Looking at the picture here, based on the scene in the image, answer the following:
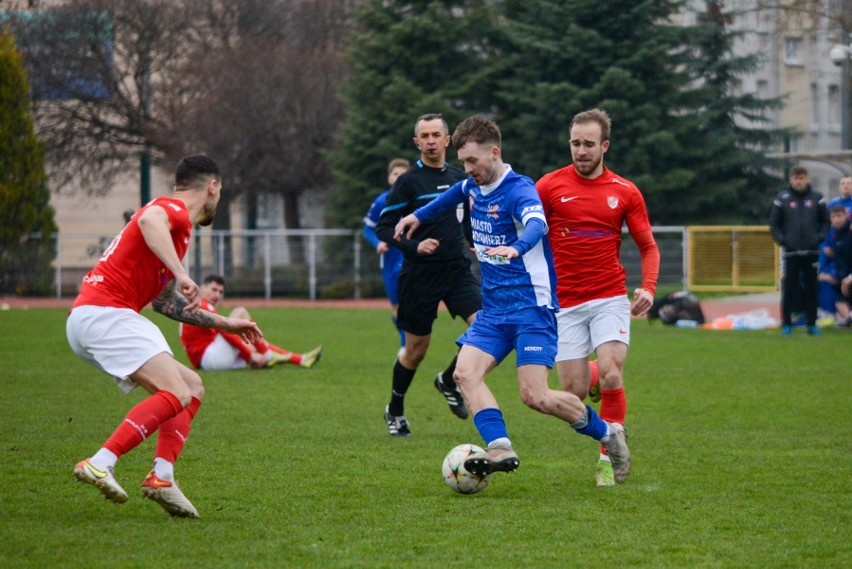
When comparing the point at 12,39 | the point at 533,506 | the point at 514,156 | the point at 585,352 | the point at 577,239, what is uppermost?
the point at 12,39

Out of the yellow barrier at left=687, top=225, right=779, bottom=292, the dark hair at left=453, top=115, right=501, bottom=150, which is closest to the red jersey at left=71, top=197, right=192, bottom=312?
the dark hair at left=453, top=115, right=501, bottom=150

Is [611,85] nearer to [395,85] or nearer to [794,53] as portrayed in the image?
[395,85]

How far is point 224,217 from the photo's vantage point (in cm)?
3991

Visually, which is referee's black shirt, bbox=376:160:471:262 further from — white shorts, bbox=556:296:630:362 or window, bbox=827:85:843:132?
window, bbox=827:85:843:132

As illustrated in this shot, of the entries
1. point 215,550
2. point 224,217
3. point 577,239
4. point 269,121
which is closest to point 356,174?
point 269,121

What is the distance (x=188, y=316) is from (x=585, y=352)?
248cm

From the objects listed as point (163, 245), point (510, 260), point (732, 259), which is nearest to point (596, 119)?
point (510, 260)

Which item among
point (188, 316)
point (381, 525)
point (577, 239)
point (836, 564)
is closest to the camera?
point (836, 564)

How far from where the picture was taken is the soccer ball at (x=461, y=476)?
6738 mm

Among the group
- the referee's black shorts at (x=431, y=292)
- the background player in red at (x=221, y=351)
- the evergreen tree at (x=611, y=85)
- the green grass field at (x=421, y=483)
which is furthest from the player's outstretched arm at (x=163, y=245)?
the evergreen tree at (x=611, y=85)

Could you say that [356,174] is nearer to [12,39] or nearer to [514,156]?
[514,156]

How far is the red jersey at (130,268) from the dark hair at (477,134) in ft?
5.23

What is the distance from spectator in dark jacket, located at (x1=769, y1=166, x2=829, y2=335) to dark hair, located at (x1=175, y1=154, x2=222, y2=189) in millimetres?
13105

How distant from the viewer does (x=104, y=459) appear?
19.2 ft
